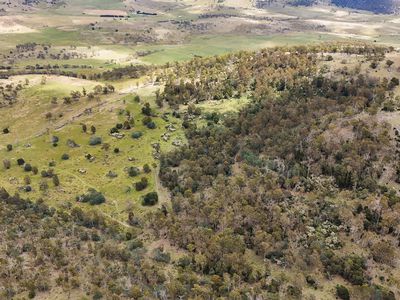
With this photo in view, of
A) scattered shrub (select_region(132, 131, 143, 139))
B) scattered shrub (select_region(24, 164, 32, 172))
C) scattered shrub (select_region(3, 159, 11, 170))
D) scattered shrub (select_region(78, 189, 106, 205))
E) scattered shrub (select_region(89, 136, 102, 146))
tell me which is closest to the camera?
scattered shrub (select_region(78, 189, 106, 205))

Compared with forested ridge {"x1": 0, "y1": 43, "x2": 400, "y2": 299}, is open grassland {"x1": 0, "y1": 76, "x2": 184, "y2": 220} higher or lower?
lower

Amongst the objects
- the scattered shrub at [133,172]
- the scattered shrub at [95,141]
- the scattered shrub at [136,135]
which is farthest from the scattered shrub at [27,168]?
the scattered shrub at [136,135]

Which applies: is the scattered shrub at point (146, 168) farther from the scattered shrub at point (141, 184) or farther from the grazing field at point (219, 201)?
the scattered shrub at point (141, 184)

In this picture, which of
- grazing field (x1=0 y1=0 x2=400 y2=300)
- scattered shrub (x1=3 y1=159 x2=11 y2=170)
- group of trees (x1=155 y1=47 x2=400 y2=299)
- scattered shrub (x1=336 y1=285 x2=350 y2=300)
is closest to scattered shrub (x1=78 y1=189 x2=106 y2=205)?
grazing field (x1=0 y1=0 x2=400 y2=300)

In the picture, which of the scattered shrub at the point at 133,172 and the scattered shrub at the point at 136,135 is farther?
the scattered shrub at the point at 136,135

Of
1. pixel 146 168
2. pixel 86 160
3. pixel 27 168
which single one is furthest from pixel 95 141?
pixel 146 168

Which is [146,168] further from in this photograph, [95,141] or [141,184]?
[95,141]

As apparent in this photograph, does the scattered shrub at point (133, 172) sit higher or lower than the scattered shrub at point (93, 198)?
higher

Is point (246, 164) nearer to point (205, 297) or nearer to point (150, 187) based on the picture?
point (150, 187)

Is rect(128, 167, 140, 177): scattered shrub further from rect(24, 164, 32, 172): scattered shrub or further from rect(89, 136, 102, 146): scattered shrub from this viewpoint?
rect(24, 164, 32, 172): scattered shrub
